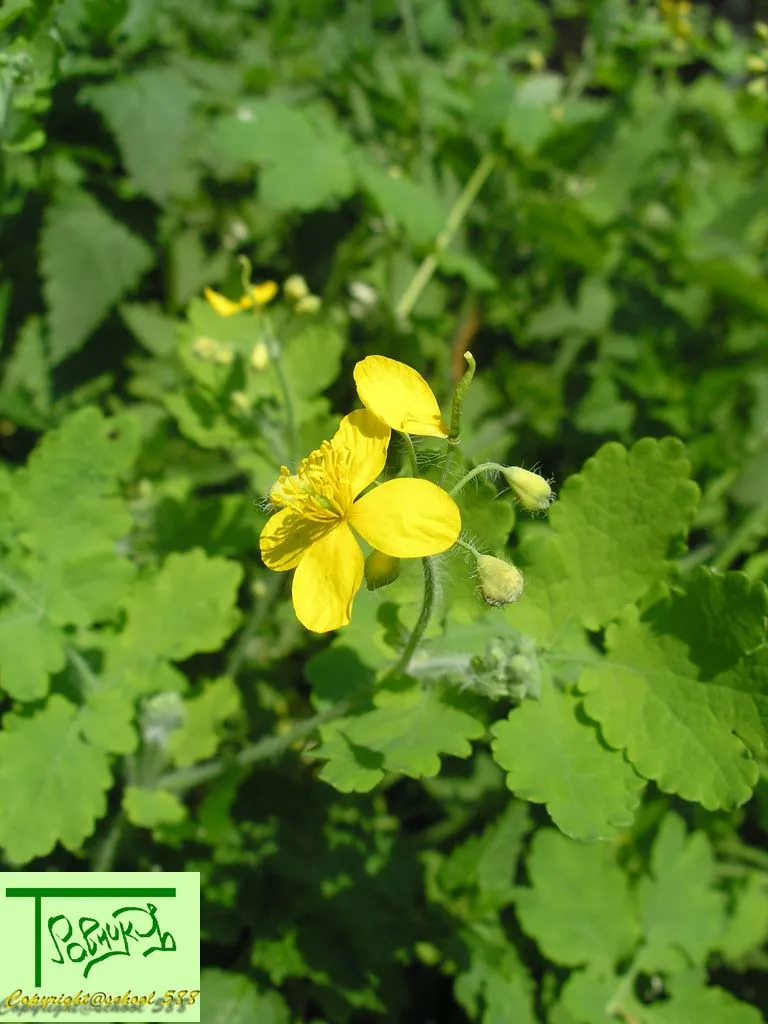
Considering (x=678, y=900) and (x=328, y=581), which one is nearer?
(x=328, y=581)

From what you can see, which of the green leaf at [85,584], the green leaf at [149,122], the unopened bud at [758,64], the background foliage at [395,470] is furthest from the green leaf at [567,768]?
the unopened bud at [758,64]

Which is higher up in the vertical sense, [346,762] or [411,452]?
[411,452]

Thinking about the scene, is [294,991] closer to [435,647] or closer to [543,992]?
[543,992]

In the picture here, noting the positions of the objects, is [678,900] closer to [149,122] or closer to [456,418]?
[456,418]

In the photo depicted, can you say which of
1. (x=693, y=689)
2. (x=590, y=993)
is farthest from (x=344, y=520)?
(x=590, y=993)

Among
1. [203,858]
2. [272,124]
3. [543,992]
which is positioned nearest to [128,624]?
[203,858]

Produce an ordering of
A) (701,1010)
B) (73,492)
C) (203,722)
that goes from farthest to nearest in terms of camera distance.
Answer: (203,722), (701,1010), (73,492)
